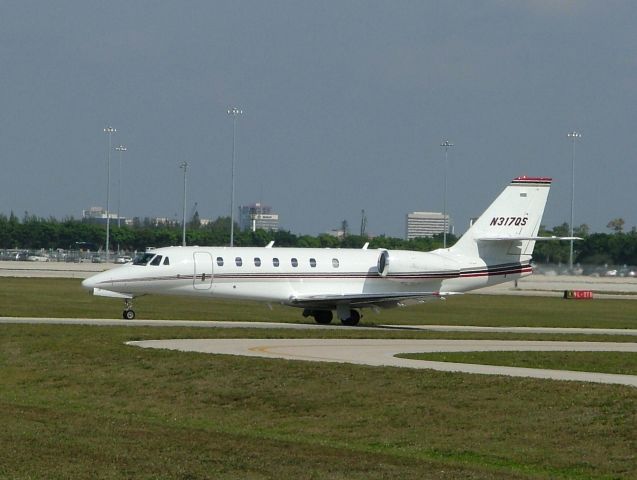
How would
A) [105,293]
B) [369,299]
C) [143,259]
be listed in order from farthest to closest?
[369,299], [143,259], [105,293]

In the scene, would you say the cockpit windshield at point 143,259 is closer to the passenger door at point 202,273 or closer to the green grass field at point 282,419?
the passenger door at point 202,273

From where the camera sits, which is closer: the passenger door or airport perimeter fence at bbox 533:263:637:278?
the passenger door

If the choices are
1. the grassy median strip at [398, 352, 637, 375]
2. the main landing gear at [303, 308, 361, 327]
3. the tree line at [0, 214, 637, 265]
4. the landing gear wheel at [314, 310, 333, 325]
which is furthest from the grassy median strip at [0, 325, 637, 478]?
the tree line at [0, 214, 637, 265]

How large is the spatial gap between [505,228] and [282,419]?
2816 cm

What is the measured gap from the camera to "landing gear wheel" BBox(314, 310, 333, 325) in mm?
50641

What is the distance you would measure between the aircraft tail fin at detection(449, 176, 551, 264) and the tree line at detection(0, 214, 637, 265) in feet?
192

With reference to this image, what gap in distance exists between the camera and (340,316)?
49719 mm

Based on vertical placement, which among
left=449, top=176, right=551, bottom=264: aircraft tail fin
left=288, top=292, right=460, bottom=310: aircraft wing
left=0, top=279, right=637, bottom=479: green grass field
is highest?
left=449, top=176, right=551, bottom=264: aircraft tail fin

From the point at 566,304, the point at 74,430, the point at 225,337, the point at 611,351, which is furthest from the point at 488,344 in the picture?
the point at 566,304

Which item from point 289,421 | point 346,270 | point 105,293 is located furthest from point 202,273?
point 289,421

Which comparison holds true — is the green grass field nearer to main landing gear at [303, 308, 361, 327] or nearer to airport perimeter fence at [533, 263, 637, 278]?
main landing gear at [303, 308, 361, 327]

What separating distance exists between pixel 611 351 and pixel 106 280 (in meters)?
19.1

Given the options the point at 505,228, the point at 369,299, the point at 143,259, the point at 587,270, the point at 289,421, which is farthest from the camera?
the point at 587,270

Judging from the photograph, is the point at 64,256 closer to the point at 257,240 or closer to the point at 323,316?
the point at 257,240
